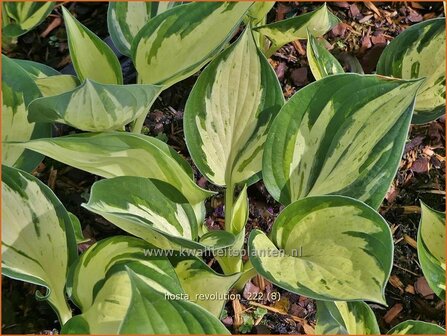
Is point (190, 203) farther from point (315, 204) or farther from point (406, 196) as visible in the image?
point (406, 196)

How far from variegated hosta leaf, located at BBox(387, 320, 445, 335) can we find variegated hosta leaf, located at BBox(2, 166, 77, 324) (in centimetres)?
51

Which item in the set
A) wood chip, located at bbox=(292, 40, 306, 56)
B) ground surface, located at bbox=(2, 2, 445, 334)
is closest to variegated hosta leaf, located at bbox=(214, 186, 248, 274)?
ground surface, located at bbox=(2, 2, 445, 334)

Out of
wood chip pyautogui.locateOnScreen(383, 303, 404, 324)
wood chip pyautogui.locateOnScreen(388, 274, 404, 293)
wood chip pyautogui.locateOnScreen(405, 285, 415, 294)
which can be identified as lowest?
wood chip pyautogui.locateOnScreen(383, 303, 404, 324)

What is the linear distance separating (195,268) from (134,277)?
0.21 meters

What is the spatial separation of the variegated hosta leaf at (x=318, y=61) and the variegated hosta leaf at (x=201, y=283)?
1.32ft

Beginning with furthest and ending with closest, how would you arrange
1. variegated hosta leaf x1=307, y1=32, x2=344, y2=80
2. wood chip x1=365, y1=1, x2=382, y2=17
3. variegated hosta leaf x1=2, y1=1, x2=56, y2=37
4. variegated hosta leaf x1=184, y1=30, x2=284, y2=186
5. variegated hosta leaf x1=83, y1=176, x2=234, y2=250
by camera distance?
wood chip x1=365, y1=1, x2=382, y2=17 < variegated hosta leaf x1=2, y1=1, x2=56, y2=37 < variegated hosta leaf x1=307, y1=32, x2=344, y2=80 < variegated hosta leaf x1=184, y1=30, x2=284, y2=186 < variegated hosta leaf x1=83, y1=176, x2=234, y2=250

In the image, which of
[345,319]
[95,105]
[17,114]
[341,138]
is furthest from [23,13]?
[345,319]

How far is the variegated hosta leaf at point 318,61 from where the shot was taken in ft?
3.27

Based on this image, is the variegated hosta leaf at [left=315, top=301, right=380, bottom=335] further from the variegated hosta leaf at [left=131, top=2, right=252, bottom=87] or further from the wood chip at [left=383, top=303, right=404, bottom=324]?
the variegated hosta leaf at [left=131, top=2, right=252, bottom=87]

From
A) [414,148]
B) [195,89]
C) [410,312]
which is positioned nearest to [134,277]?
[195,89]

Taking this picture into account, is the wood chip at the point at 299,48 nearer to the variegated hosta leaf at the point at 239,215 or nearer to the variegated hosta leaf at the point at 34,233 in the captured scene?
the variegated hosta leaf at the point at 239,215

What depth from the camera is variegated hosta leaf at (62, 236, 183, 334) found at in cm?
78

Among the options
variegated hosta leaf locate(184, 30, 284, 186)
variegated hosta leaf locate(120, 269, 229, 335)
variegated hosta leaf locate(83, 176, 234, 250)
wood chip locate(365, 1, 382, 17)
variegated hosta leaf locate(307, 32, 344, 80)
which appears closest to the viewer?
variegated hosta leaf locate(120, 269, 229, 335)

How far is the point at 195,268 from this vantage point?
830 millimetres
